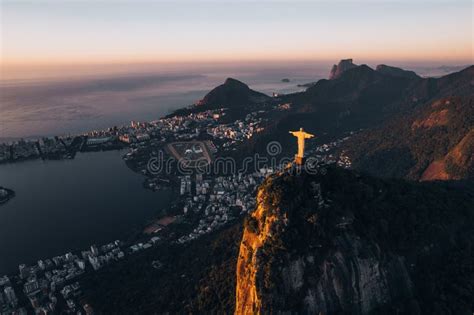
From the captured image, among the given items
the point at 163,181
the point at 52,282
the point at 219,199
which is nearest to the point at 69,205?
the point at 163,181

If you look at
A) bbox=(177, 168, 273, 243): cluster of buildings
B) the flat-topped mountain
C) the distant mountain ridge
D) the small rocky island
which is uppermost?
the flat-topped mountain

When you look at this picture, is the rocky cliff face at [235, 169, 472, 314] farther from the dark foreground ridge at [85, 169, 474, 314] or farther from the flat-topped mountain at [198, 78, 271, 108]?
the flat-topped mountain at [198, 78, 271, 108]

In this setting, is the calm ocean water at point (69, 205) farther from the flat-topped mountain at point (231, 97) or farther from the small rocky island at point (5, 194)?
the flat-topped mountain at point (231, 97)

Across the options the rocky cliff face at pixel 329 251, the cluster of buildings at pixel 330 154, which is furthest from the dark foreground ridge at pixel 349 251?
the cluster of buildings at pixel 330 154

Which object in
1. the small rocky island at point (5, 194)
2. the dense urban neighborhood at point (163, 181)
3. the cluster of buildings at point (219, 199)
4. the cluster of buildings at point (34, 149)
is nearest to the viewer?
the dense urban neighborhood at point (163, 181)

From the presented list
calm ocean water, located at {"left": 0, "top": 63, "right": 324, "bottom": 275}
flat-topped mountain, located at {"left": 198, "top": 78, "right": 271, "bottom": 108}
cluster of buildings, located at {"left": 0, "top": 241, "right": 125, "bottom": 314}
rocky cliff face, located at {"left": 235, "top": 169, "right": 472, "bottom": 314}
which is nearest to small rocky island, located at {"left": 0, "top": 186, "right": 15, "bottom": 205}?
calm ocean water, located at {"left": 0, "top": 63, "right": 324, "bottom": 275}

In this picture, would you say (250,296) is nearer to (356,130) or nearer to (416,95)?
(356,130)
